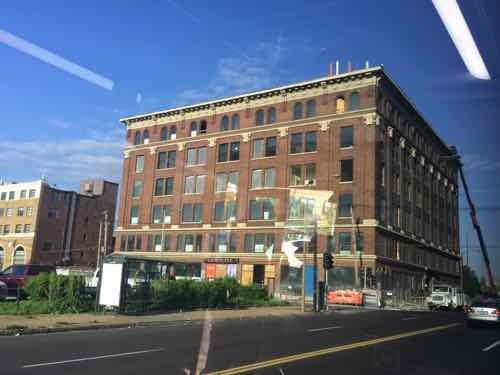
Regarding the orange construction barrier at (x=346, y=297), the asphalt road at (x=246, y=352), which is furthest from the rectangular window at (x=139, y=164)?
the asphalt road at (x=246, y=352)

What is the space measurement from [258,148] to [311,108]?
755cm

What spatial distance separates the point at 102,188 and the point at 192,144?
35971mm

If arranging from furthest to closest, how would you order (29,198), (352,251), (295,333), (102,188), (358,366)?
(102,188)
(29,198)
(352,251)
(295,333)
(358,366)

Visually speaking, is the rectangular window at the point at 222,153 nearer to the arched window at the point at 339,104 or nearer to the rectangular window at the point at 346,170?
the arched window at the point at 339,104

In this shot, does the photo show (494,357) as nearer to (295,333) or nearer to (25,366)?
(295,333)

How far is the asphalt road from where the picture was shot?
10.0m

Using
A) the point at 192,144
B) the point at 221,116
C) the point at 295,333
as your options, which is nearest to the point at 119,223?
the point at 192,144

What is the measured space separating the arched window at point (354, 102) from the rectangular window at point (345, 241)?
1241 cm

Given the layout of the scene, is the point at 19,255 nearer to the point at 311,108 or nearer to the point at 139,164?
the point at 139,164

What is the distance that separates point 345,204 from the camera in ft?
173

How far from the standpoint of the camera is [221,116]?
202 feet

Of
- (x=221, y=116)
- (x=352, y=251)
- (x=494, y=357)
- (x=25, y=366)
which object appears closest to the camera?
(x=25, y=366)

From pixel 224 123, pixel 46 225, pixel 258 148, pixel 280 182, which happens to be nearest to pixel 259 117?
pixel 258 148

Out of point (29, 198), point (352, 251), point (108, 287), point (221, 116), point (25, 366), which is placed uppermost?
point (221, 116)
